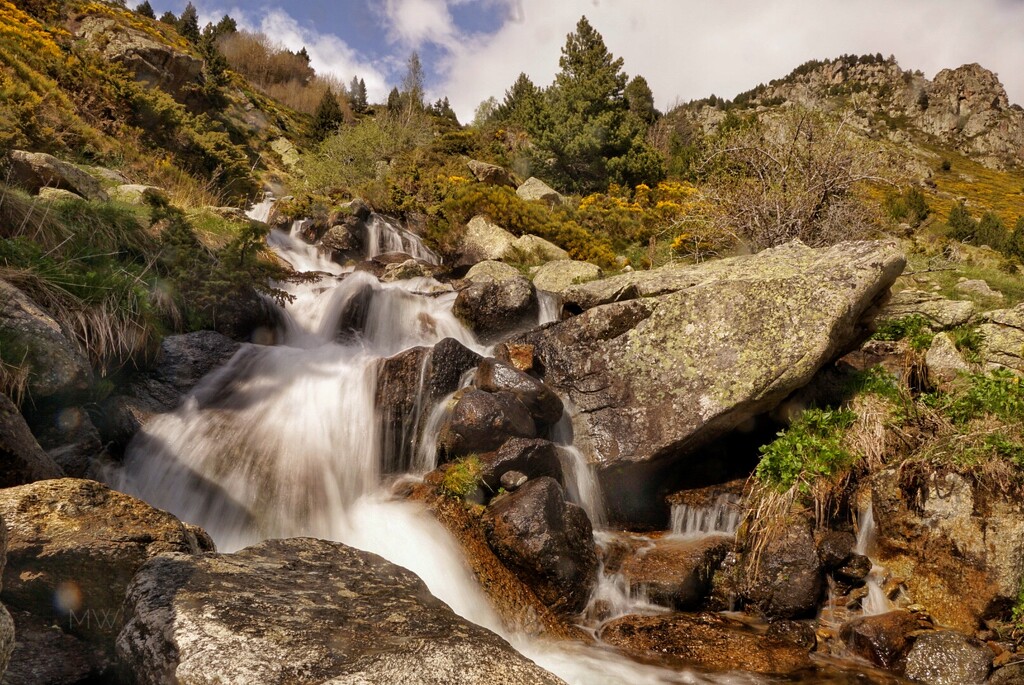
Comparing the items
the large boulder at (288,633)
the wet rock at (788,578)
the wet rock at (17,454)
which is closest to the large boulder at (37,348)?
the wet rock at (17,454)

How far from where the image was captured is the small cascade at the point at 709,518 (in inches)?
278

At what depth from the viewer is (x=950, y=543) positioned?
5.95m

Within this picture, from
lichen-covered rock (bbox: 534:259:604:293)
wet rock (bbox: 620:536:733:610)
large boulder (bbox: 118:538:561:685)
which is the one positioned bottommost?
wet rock (bbox: 620:536:733:610)

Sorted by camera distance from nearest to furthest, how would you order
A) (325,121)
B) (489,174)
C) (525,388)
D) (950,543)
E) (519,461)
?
(950,543), (519,461), (525,388), (489,174), (325,121)

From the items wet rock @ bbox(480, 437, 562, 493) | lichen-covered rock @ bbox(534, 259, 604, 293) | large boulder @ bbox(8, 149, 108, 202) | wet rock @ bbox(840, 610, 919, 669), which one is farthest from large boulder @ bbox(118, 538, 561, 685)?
lichen-covered rock @ bbox(534, 259, 604, 293)

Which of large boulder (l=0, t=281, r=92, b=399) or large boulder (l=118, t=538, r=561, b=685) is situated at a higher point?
large boulder (l=0, t=281, r=92, b=399)

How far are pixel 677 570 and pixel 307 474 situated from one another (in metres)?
4.29

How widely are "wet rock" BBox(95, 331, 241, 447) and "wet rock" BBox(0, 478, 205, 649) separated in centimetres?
333

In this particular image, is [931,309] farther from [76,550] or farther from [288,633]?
[76,550]

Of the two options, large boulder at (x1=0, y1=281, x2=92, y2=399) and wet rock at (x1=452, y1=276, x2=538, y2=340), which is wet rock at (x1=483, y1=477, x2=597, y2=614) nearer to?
large boulder at (x1=0, y1=281, x2=92, y2=399)

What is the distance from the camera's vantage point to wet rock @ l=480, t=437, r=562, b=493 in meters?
6.68

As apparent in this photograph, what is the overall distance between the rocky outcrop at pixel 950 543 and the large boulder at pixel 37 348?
8.48 m

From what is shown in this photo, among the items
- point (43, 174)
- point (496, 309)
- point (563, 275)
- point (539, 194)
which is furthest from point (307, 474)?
point (539, 194)

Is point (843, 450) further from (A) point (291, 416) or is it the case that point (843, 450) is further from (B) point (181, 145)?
(B) point (181, 145)
